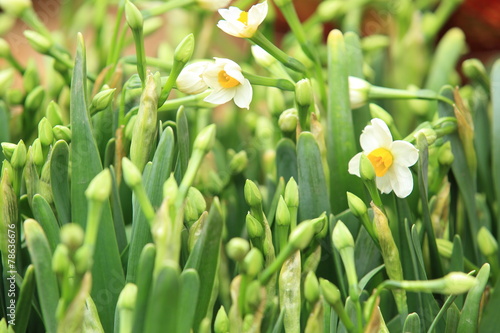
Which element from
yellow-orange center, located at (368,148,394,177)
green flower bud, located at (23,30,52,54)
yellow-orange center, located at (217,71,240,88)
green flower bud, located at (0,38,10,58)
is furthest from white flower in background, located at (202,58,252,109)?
green flower bud, located at (0,38,10,58)

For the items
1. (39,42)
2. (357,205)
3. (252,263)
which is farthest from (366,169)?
(39,42)


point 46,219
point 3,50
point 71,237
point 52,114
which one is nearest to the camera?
point 71,237

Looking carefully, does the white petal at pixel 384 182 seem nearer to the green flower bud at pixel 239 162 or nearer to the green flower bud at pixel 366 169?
the green flower bud at pixel 366 169

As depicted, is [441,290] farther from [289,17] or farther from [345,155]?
[289,17]

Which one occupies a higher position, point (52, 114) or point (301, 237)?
point (52, 114)

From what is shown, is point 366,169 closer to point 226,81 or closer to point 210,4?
point 226,81

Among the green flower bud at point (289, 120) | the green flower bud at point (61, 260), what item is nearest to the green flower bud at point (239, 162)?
the green flower bud at point (289, 120)

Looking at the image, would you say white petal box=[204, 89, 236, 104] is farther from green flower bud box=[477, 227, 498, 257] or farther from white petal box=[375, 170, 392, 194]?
green flower bud box=[477, 227, 498, 257]
